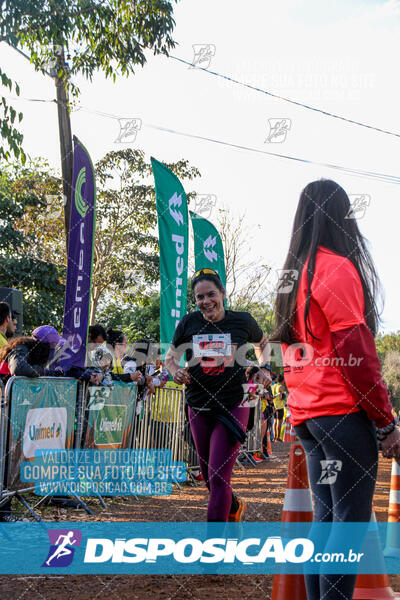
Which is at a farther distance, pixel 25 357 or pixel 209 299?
pixel 25 357

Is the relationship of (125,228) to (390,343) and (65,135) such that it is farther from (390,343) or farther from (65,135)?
(390,343)

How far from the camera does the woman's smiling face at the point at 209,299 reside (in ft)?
14.3

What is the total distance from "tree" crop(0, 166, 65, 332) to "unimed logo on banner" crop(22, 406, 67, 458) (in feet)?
43.4

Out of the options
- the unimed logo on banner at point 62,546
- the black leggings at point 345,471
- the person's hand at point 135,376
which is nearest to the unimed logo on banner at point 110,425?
the person's hand at point 135,376

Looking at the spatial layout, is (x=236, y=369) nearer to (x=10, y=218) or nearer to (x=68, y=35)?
(x=68, y=35)

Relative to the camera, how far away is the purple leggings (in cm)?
401

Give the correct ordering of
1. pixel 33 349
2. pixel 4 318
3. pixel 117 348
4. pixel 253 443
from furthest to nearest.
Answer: pixel 253 443 → pixel 117 348 → pixel 4 318 → pixel 33 349

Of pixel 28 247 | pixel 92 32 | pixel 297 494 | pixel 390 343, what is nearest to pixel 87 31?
pixel 92 32

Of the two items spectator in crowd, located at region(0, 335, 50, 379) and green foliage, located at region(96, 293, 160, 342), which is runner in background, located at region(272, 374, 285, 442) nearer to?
spectator in crowd, located at region(0, 335, 50, 379)

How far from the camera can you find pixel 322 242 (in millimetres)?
2580

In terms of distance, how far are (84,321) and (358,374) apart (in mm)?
5332

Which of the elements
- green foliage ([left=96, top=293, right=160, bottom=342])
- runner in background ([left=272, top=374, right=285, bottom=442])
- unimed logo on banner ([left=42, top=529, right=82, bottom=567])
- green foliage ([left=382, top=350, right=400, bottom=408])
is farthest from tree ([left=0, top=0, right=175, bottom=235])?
green foliage ([left=382, top=350, right=400, bottom=408])

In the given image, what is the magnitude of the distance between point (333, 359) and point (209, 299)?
2.02 m

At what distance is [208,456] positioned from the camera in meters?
4.23
